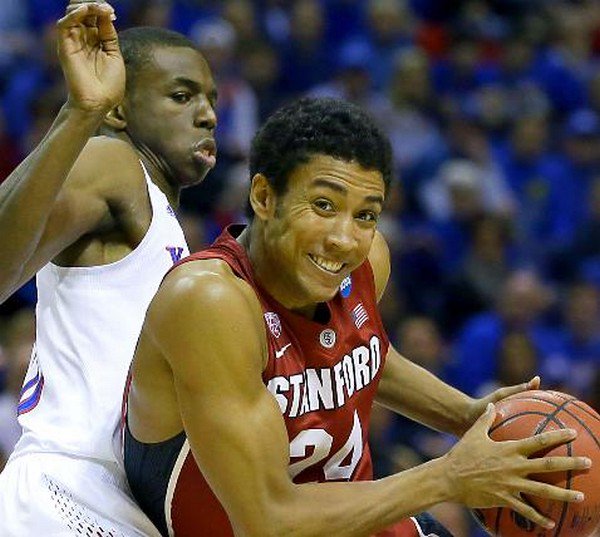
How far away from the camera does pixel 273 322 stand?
3.68 metres

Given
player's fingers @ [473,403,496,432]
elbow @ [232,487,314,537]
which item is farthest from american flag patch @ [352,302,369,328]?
elbow @ [232,487,314,537]

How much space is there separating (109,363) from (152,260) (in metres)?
0.33

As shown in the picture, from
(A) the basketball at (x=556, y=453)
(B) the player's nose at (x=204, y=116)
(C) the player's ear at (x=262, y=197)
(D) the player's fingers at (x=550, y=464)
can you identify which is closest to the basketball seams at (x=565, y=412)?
(A) the basketball at (x=556, y=453)

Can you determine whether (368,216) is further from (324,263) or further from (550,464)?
(550,464)

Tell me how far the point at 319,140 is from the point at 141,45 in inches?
38.6

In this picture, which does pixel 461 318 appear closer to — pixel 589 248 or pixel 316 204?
pixel 589 248

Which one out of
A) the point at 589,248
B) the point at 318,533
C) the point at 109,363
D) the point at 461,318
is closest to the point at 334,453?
the point at 318,533

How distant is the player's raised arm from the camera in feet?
11.6

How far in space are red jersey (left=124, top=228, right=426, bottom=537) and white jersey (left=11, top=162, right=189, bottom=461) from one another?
0.93ft

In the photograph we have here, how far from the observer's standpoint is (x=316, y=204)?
3.58 m

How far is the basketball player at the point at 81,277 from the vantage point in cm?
358

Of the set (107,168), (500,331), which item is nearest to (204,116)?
(107,168)

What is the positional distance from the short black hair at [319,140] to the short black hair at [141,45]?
29.8 inches

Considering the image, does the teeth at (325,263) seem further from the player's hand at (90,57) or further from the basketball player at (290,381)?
the player's hand at (90,57)
